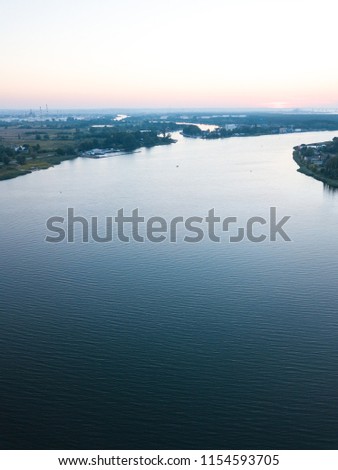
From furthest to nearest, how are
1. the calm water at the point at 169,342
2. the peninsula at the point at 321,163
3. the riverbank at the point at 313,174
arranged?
the peninsula at the point at 321,163
the riverbank at the point at 313,174
the calm water at the point at 169,342

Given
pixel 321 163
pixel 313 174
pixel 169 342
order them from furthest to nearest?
pixel 321 163 < pixel 313 174 < pixel 169 342

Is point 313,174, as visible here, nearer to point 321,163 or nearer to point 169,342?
point 321,163

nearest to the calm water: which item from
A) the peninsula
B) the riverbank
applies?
the riverbank

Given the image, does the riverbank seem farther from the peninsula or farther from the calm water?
the calm water

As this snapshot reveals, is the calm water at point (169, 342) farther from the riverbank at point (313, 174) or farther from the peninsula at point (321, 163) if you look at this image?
the peninsula at point (321, 163)

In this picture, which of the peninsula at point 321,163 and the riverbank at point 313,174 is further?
the peninsula at point 321,163

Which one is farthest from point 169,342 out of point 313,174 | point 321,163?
point 321,163

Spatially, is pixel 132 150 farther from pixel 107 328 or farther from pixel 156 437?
pixel 156 437

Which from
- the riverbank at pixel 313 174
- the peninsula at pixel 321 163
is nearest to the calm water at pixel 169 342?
the riverbank at pixel 313 174
